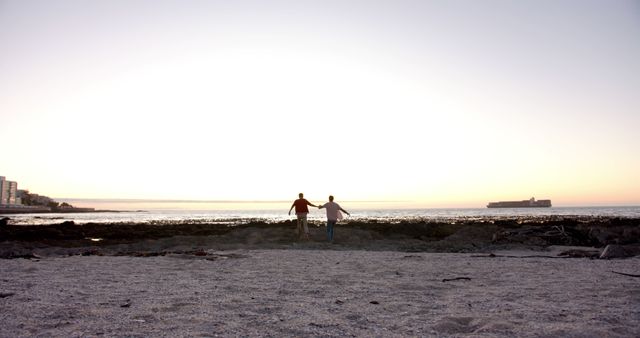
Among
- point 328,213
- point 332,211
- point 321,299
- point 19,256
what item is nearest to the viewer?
point 321,299

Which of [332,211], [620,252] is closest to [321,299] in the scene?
[620,252]

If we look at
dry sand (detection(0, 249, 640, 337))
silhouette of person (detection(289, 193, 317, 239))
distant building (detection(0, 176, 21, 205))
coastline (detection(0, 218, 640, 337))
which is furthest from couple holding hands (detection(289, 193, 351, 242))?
distant building (detection(0, 176, 21, 205))

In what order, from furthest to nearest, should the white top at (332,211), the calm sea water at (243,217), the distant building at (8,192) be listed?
the distant building at (8,192) < the calm sea water at (243,217) < the white top at (332,211)

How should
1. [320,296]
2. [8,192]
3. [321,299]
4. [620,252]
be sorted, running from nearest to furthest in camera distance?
1. [321,299]
2. [320,296]
3. [620,252]
4. [8,192]

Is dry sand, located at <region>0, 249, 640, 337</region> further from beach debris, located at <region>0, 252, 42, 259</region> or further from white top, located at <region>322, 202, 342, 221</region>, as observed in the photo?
white top, located at <region>322, 202, 342, 221</region>

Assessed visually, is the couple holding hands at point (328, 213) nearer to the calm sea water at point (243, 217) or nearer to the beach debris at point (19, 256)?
the beach debris at point (19, 256)

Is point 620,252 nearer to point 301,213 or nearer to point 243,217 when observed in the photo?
point 301,213

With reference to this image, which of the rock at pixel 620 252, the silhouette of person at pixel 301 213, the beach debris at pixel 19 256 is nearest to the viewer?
the rock at pixel 620 252

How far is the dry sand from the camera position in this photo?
5.02 metres

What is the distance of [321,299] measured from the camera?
6715 millimetres

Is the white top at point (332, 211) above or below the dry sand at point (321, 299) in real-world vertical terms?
above

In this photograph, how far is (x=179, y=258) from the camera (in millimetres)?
12328

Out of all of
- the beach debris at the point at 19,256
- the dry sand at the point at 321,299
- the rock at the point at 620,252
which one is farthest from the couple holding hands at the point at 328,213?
the rock at the point at 620,252

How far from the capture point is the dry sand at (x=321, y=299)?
197 inches
